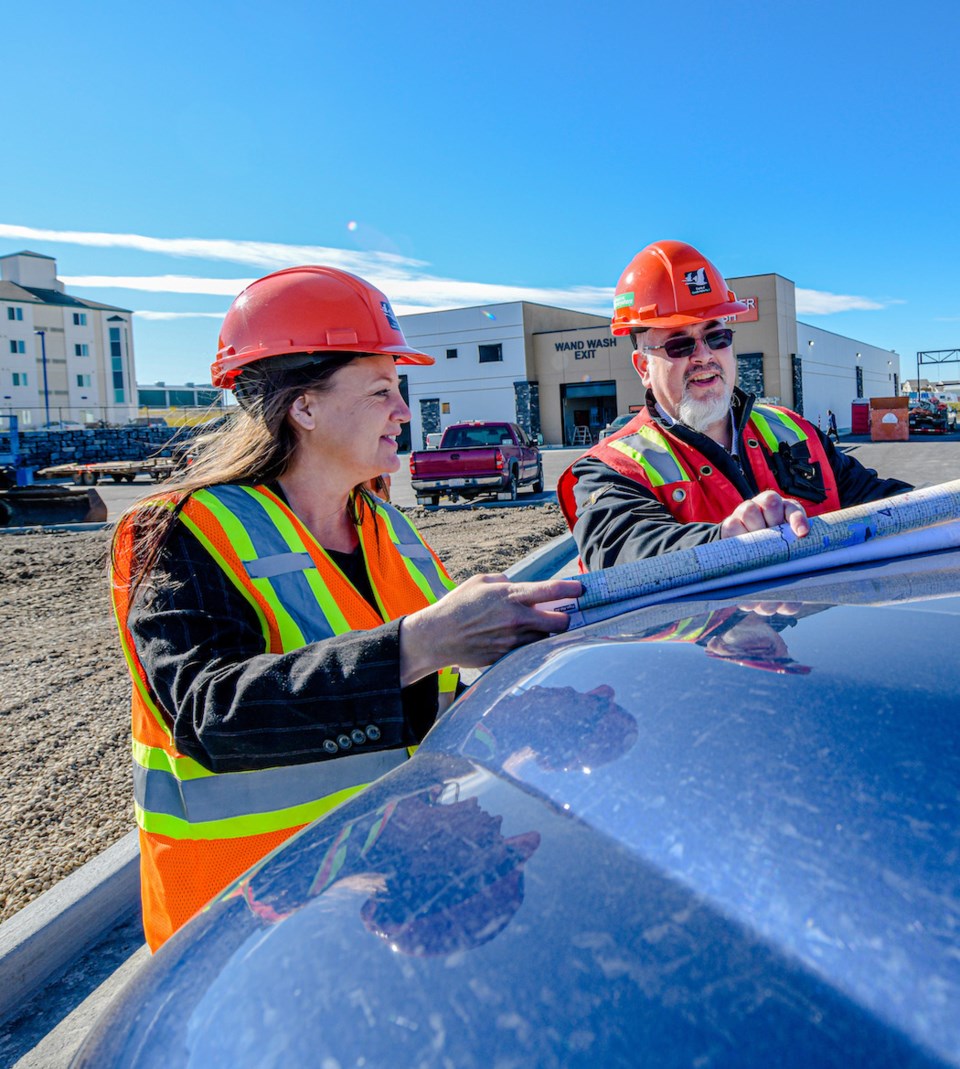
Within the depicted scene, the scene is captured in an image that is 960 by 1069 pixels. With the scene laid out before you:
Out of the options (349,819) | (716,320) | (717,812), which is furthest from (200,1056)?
(716,320)

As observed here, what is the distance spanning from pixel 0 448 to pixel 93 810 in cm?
3812

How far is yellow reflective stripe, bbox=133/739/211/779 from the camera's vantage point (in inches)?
74.0

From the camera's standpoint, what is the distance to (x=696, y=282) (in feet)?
10.5

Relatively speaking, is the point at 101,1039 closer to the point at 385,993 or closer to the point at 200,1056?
the point at 200,1056

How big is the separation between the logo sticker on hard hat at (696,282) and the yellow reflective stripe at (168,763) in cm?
224

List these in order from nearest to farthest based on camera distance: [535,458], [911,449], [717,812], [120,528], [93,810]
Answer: [717,812] → [120,528] → [93,810] → [535,458] → [911,449]

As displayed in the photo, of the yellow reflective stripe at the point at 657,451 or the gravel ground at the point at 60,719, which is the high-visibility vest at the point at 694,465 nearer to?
the yellow reflective stripe at the point at 657,451

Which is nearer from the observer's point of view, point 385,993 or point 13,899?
point 385,993

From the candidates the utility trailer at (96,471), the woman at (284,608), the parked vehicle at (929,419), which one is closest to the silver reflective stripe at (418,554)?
the woman at (284,608)

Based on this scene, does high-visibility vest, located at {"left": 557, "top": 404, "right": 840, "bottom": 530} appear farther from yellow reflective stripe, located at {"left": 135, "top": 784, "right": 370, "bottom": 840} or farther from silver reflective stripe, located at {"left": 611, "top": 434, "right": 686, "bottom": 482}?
yellow reflective stripe, located at {"left": 135, "top": 784, "right": 370, "bottom": 840}

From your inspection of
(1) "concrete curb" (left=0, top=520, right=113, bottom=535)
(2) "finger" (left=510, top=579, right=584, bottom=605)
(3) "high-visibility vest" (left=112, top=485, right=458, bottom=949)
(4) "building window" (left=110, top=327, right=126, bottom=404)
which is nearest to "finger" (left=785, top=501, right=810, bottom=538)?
(2) "finger" (left=510, top=579, right=584, bottom=605)

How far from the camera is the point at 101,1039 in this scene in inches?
35.8

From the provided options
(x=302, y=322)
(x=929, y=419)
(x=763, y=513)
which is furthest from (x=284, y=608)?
(x=929, y=419)

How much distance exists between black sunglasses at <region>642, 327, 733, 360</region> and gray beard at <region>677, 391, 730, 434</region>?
0.17m
